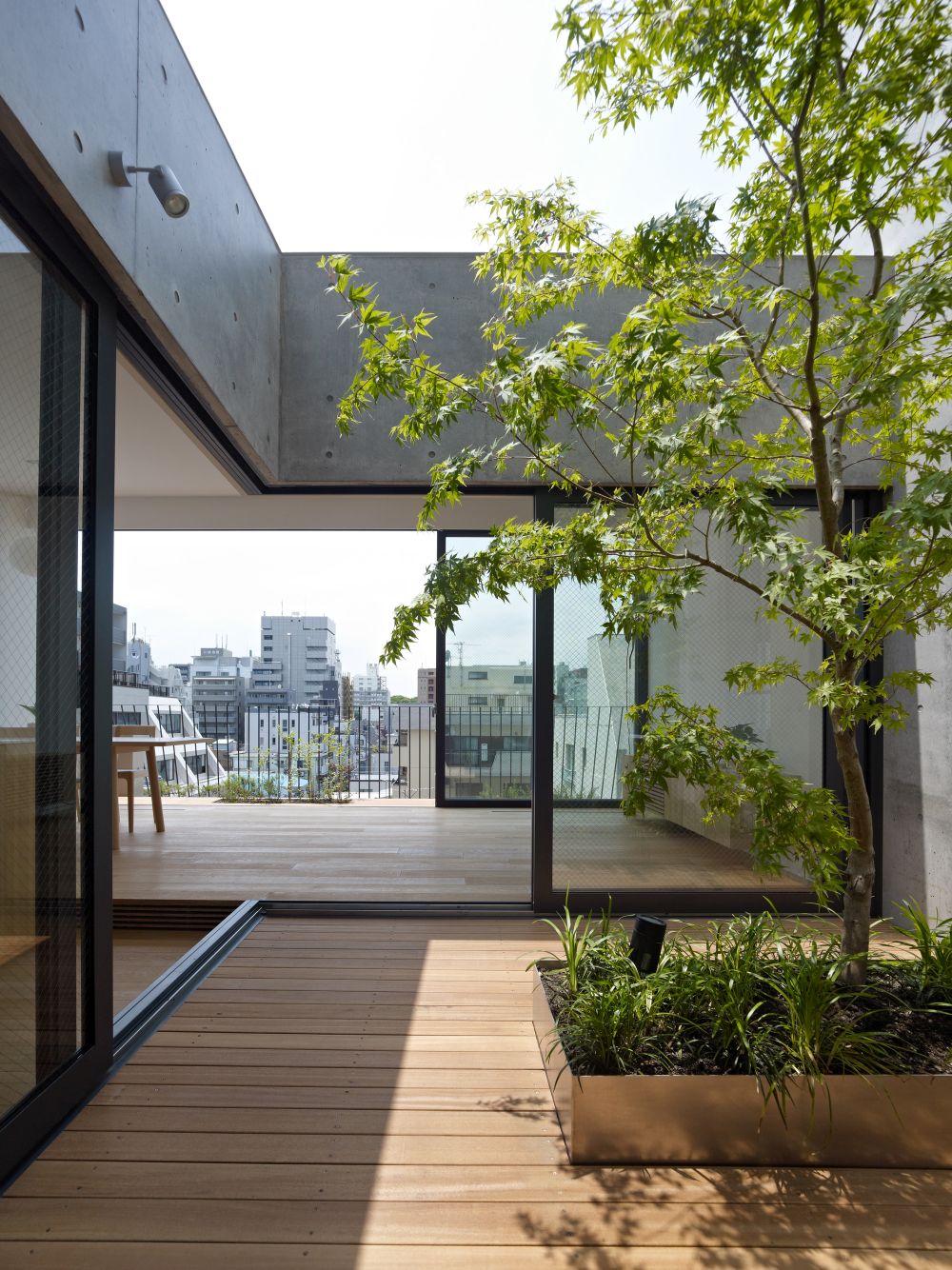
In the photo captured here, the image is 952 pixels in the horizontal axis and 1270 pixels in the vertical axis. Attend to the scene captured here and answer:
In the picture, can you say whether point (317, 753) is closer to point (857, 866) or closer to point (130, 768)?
point (130, 768)

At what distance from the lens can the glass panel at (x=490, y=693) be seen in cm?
629

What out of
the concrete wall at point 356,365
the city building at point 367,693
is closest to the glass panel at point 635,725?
the concrete wall at point 356,365

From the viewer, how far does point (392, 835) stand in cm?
586

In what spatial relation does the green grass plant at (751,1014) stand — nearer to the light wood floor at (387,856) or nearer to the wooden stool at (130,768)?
the light wood floor at (387,856)

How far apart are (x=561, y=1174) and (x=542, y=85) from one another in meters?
3.34

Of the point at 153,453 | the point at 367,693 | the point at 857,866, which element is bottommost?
the point at 857,866

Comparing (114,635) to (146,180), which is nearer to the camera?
(146,180)

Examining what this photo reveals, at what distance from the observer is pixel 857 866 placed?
2359 mm

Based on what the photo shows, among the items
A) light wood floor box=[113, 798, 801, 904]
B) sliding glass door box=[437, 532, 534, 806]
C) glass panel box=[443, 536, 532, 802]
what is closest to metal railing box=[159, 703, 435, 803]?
sliding glass door box=[437, 532, 534, 806]

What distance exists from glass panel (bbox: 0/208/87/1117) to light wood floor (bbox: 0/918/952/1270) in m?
0.35

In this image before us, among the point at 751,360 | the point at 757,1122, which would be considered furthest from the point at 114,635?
the point at 757,1122

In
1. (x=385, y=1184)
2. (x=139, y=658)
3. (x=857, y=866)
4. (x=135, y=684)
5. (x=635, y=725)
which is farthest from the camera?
(x=139, y=658)

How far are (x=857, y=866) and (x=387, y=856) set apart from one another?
3.39 metres

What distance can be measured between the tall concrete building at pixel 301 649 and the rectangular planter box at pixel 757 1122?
8750 millimetres
